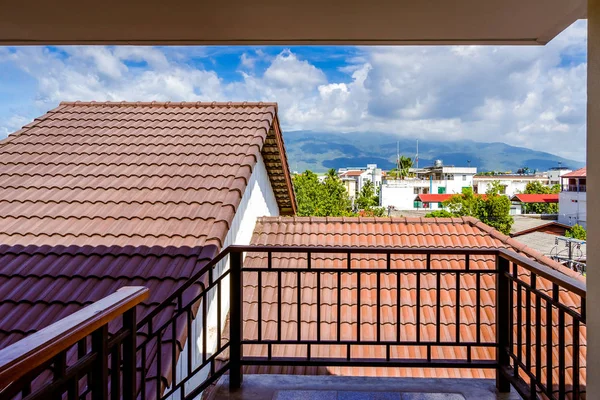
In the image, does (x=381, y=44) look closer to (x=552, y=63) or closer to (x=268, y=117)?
(x=268, y=117)

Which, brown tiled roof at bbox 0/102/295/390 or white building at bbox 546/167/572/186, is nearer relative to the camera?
brown tiled roof at bbox 0/102/295/390

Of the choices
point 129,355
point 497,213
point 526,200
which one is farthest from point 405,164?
point 129,355

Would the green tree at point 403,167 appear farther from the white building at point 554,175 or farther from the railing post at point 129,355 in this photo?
the railing post at point 129,355

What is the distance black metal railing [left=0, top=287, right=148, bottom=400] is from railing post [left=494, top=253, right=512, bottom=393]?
1950 mm

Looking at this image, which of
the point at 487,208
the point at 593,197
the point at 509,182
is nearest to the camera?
the point at 593,197

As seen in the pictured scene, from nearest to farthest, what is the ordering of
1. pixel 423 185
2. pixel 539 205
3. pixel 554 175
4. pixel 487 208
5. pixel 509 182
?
pixel 487 208 → pixel 539 205 → pixel 423 185 → pixel 509 182 → pixel 554 175

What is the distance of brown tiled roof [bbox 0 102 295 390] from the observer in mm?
3119

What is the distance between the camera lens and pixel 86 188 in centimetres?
443

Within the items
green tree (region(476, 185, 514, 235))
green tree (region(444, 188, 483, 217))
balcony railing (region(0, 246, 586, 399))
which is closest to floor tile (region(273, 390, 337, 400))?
balcony railing (region(0, 246, 586, 399))

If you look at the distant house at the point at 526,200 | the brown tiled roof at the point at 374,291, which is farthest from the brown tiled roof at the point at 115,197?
the distant house at the point at 526,200

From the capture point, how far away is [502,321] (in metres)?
2.27

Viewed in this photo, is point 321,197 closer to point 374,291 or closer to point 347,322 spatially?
point 374,291

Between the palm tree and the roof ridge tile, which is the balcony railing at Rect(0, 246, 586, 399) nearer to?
the roof ridge tile

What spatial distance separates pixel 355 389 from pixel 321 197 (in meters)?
25.1
